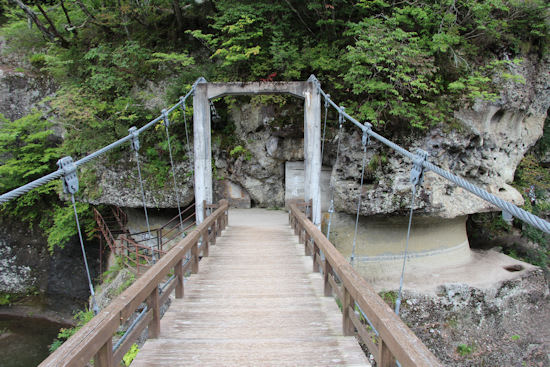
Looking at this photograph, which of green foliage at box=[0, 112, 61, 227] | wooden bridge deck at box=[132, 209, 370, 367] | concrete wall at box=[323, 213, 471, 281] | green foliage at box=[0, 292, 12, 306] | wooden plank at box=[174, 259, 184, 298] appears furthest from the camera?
green foliage at box=[0, 292, 12, 306]

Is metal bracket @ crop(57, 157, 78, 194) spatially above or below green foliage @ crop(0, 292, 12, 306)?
above

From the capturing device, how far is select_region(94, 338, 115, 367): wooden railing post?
195 centimetres

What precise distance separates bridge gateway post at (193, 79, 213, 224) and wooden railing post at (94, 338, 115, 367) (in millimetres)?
5145

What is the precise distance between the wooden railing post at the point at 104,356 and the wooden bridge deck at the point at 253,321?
472 mm

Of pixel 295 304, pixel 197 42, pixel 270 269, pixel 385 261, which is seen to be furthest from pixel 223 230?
pixel 197 42

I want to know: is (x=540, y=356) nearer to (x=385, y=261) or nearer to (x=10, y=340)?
(x=385, y=261)

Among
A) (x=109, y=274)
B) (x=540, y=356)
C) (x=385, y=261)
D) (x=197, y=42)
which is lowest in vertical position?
(x=540, y=356)

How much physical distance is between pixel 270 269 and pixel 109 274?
24.5 ft

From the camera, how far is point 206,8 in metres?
10.9

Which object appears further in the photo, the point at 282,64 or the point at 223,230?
the point at 282,64

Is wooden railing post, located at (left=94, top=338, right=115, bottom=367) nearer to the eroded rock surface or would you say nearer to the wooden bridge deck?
the wooden bridge deck

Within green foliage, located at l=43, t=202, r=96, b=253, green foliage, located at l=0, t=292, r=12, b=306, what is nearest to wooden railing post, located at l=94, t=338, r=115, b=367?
green foliage, located at l=43, t=202, r=96, b=253

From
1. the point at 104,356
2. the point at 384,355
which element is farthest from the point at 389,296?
the point at 104,356

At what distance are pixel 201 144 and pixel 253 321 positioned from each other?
188 inches
